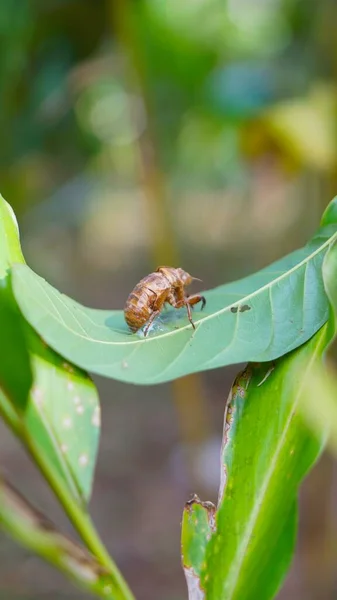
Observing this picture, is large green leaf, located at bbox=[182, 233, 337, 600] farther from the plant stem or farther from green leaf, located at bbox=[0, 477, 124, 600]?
the plant stem

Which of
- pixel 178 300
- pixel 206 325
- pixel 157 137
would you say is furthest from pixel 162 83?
pixel 206 325

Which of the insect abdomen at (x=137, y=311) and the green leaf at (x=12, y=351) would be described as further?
the insect abdomen at (x=137, y=311)

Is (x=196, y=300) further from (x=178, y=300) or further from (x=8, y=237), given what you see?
(x=8, y=237)

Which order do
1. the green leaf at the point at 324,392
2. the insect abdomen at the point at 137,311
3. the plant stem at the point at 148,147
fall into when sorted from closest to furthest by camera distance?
the green leaf at the point at 324,392, the insect abdomen at the point at 137,311, the plant stem at the point at 148,147

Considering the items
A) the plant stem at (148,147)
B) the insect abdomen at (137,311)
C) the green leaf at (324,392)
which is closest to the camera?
the green leaf at (324,392)

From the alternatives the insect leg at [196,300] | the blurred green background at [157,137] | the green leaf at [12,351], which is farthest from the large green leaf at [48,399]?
the blurred green background at [157,137]

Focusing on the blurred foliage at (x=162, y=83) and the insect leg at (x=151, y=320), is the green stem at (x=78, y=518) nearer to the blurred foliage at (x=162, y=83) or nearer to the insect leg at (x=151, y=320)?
the insect leg at (x=151, y=320)

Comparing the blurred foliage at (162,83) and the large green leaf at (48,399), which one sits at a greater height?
the blurred foliage at (162,83)

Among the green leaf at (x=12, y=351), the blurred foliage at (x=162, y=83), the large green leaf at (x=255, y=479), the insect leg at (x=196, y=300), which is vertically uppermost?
the blurred foliage at (x=162, y=83)
